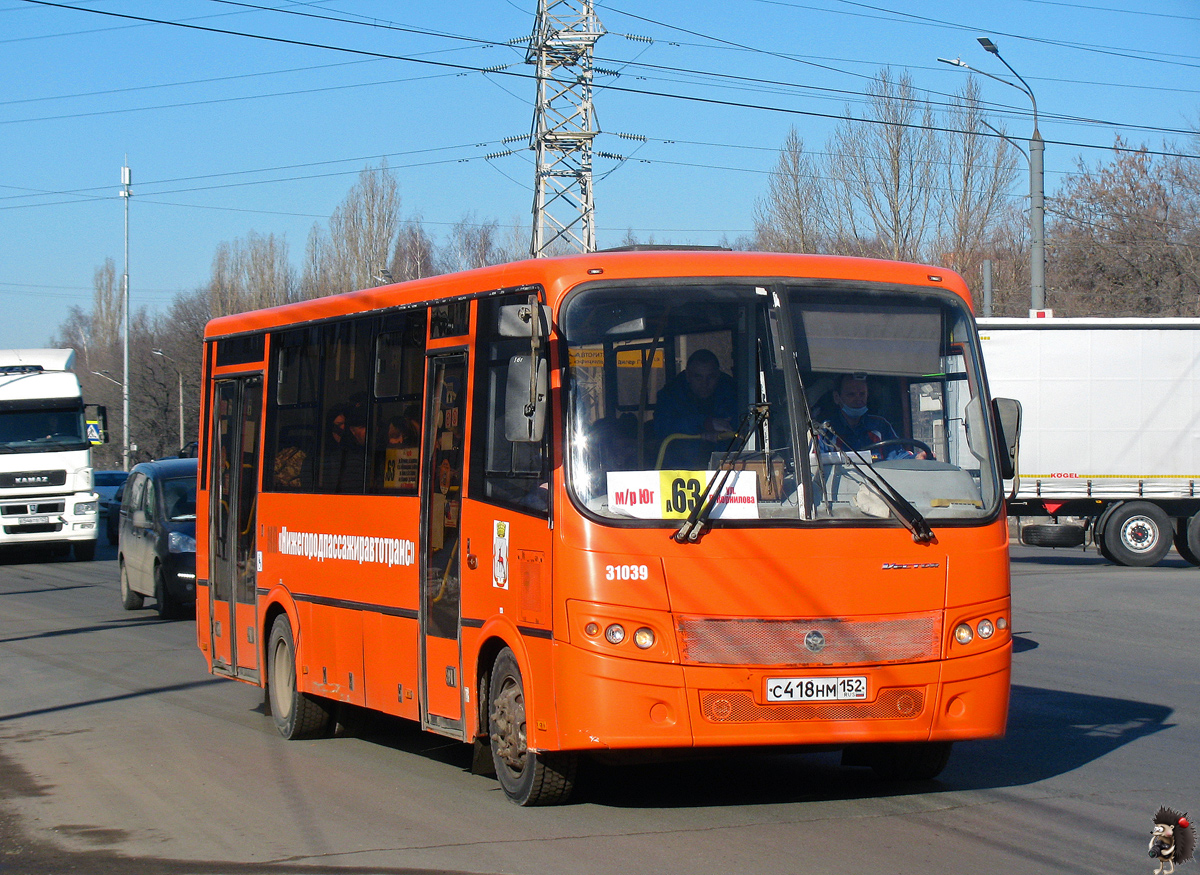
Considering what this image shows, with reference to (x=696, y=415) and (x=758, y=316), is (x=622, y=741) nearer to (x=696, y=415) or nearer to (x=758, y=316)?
(x=696, y=415)

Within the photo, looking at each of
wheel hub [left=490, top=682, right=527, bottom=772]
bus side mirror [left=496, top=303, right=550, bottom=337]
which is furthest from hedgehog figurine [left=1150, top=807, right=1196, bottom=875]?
bus side mirror [left=496, top=303, right=550, bottom=337]

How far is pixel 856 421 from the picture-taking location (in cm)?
716

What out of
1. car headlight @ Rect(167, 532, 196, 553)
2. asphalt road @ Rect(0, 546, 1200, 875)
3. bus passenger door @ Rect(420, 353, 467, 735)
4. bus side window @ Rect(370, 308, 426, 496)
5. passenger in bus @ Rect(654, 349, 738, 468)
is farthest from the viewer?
car headlight @ Rect(167, 532, 196, 553)

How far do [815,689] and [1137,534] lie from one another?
19.9 meters

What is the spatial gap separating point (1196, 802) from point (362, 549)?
4982mm

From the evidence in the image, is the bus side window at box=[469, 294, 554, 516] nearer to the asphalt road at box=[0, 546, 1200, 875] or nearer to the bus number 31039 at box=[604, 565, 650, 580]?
the bus number 31039 at box=[604, 565, 650, 580]

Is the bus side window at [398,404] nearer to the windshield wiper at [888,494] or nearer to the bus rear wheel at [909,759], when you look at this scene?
the windshield wiper at [888,494]

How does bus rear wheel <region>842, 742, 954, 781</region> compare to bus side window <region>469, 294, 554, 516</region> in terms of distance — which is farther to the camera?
bus rear wheel <region>842, 742, 954, 781</region>

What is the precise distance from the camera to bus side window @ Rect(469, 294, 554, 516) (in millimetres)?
7055

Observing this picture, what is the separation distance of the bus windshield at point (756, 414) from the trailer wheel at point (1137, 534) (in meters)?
18.6

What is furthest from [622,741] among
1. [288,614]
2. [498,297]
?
[288,614]

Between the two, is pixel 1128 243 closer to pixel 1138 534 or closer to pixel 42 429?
pixel 1138 534

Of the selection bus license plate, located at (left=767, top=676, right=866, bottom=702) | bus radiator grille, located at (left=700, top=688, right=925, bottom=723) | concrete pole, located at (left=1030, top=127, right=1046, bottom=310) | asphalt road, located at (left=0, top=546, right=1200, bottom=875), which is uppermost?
concrete pole, located at (left=1030, top=127, right=1046, bottom=310)

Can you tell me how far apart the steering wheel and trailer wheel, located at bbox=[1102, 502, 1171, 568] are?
61.5 ft
